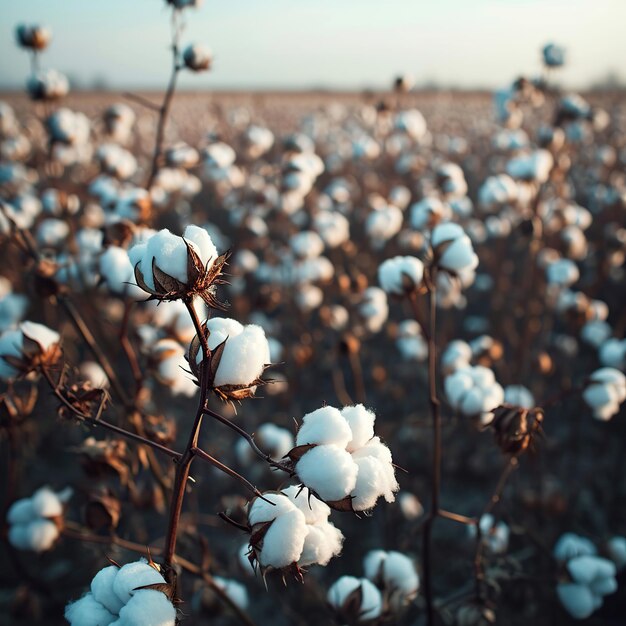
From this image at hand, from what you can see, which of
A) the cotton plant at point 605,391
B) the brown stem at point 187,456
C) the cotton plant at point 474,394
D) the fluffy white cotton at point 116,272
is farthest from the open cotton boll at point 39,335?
the cotton plant at point 605,391

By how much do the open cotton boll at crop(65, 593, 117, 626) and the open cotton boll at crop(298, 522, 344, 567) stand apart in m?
0.31

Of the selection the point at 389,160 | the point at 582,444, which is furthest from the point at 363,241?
the point at 582,444

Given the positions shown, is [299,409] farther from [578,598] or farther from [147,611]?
[147,611]

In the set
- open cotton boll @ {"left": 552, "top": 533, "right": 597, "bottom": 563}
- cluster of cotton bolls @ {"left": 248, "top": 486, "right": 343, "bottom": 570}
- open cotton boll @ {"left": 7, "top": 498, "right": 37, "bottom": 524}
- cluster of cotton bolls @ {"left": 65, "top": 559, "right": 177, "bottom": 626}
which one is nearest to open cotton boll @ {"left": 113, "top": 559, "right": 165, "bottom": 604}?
cluster of cotton bolls @ {"left": 65, "top": 559, "right": 177, "bottom": 626}

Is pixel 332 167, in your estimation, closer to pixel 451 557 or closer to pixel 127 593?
pixel 451 557

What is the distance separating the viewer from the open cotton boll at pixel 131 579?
2.72 ft

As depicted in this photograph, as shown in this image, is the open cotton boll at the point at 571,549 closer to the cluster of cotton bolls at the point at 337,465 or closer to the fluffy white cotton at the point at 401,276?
the fluffy white cotton at the point at 401,276

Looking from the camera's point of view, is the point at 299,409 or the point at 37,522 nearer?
the point at 37,522

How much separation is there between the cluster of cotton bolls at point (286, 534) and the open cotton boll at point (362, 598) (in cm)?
51

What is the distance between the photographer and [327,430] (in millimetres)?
830

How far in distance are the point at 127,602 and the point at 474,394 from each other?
1.19 meters

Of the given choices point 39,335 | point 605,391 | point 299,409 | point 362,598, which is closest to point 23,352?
point 39,335

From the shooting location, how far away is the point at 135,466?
5.66 feet

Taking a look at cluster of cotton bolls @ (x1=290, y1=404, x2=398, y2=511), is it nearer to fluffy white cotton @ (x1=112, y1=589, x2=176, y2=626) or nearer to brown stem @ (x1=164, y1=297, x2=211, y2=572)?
brown stem @ (x1=164, y1=297, x2=211, y2=572)
